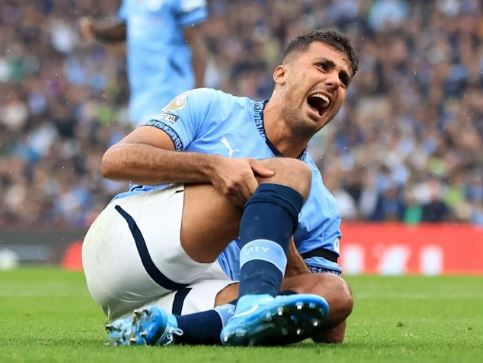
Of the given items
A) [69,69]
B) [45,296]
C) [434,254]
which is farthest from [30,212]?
[45,296]

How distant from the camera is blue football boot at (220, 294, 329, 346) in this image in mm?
3869

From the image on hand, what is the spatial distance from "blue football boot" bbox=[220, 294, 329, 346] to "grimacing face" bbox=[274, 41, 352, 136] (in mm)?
968

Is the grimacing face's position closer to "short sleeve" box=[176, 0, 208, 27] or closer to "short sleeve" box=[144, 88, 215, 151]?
"short sleeve" box=[144, 88, 215, 151]

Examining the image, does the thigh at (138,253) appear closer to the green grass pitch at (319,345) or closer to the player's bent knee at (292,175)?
the green grass pitch at (319,345)

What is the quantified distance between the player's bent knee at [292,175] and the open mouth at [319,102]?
1.77ft

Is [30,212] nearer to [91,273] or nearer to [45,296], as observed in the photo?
[45,296]

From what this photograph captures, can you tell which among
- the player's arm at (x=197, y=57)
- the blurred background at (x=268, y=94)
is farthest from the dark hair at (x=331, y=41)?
the blurred background at (x=268, y=94)

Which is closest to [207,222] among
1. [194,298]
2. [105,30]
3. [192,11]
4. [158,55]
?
[194,298]

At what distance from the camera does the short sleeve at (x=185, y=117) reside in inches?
183

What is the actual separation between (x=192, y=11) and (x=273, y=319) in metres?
5.64

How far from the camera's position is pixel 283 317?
3.90 m

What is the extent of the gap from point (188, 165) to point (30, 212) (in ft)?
45.4

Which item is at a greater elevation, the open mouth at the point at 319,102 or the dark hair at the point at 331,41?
the dark hair at the point at 331,41

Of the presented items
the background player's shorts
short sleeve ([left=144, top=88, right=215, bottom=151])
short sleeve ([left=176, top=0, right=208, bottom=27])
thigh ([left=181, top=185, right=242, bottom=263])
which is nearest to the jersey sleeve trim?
short sleeve ([left=144, top=88, right=215, bottom=151])
